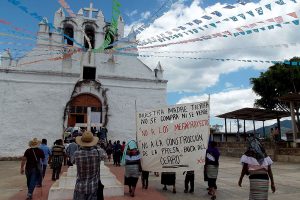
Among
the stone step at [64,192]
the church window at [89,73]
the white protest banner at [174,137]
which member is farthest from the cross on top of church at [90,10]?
the stone step at [64,192]

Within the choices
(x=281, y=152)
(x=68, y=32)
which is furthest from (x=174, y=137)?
(x=68, y=32)

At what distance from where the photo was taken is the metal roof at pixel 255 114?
22159 millimetres

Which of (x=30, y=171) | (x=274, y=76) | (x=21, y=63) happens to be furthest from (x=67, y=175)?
(x=274, y=76)

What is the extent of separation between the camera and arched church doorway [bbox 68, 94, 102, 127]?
22953 millimetres

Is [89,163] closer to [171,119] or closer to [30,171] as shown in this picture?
[30,171]

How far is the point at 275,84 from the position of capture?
31172 mm

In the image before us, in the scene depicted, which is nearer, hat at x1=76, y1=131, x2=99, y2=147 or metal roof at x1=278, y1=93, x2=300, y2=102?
hat at x1=76, y1=131, x2=99, y2=147

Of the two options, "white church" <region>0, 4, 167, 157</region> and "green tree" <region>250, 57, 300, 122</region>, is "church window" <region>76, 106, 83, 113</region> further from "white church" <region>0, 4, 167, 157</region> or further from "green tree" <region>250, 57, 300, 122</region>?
"green tree" <region>250, 57, 300, 122</region>

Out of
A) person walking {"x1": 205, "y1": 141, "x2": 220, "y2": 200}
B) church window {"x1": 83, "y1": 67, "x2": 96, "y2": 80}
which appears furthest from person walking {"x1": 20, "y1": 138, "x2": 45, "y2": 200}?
church window {"x1": 83, "y1": 67, "x2": 96, "y2": 80}

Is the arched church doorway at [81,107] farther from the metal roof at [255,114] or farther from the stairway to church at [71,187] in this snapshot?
the stairway to church at [71,187]

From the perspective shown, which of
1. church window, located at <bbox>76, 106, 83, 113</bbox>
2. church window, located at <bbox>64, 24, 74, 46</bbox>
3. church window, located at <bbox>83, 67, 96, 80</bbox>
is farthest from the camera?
church window, located at <bbox>64, 24, 74, 46</bbox>

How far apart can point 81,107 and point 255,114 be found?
13.4 meters

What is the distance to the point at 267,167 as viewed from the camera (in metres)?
5.39

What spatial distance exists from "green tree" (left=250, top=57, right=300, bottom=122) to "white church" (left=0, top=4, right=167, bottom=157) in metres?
13.2
